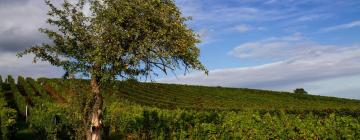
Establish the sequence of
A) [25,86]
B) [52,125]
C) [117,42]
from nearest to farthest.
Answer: [117,42] < [52,125] < [25,86]

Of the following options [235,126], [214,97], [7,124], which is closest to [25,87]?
[214,97]

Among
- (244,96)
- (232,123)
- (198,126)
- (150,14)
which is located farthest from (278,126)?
(244,96)

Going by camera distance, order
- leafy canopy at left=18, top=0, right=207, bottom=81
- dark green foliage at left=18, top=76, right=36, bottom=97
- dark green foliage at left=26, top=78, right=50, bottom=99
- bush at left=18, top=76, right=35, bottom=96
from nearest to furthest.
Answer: leafy canopy at left=18, top=0, right=207, bottom=81, dark green foliage at left=26, top=78, right=50, bottom=99, dark green foliage at left=18, top=76, right=36, bottom=97, bush at left=18, top=76, right=35, bottom=96

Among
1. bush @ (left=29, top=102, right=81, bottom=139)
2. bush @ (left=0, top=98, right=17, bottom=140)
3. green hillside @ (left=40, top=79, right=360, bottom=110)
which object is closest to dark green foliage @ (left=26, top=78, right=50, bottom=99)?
green hillside @ (left=40, top=79, right=360, bottom=110)

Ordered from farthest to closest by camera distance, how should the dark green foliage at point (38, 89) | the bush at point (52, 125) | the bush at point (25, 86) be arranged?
1. the bush at point (25, 86)
2. the dark green foliage at point (38, 89)
3. the bush at point (52, 125)

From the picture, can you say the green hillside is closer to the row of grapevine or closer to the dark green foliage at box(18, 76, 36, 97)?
the dark green foliage at box(18, 76, 36, 97)

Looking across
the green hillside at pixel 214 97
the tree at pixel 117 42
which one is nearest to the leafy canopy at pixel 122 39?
the tree at pixel 117 42

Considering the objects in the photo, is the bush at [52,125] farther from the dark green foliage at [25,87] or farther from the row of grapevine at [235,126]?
the dark green foliage at [25,87]

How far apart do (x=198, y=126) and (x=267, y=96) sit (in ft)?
255

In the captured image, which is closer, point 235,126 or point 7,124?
point 235,126

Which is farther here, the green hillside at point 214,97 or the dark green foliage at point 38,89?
the green hillside at point 214,97

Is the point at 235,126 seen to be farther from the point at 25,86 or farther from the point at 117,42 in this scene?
the point at 25,86

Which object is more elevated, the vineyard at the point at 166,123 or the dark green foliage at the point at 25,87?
the dark green foliage at the point at 25,87

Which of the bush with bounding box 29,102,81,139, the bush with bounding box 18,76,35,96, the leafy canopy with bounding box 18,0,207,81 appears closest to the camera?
the leafy canopy with bounding box 18,0,207,81
